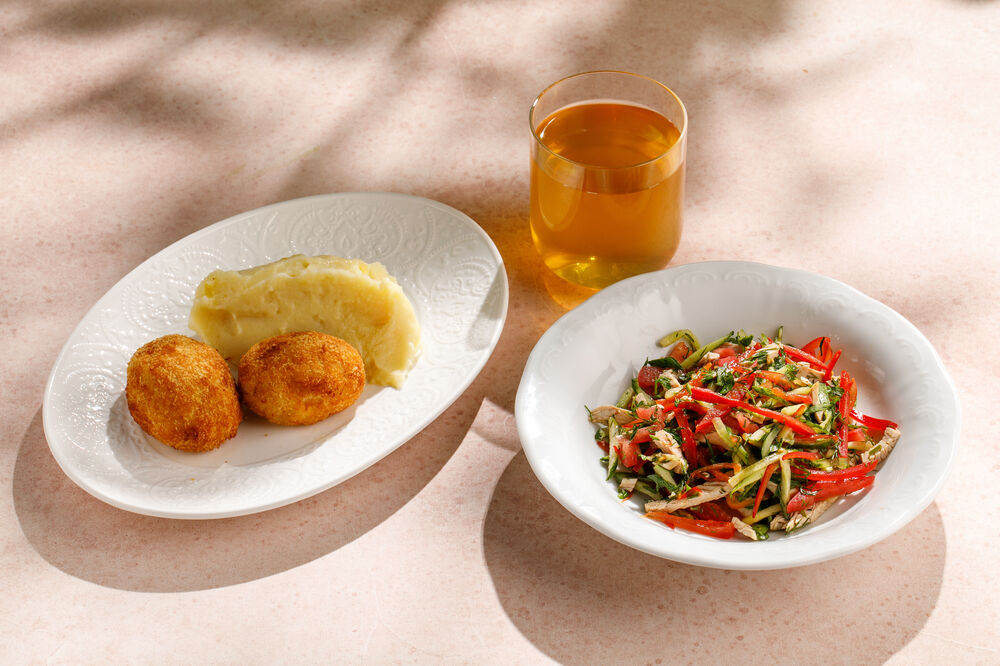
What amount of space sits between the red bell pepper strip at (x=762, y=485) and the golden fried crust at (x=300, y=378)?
1.89 ft

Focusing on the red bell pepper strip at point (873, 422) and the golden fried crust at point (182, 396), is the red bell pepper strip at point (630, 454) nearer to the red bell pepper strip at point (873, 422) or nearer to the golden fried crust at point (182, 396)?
the red bell pepper strip at point (873, 422)

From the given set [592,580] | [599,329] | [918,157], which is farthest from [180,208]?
[918,157]

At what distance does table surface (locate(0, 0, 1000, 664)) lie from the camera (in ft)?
3.77

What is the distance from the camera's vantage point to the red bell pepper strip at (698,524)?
1132mm

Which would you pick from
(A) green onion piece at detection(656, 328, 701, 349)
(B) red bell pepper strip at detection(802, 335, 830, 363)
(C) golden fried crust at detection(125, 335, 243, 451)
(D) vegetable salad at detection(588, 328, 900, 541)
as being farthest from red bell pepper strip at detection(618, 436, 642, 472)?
(C) golden fried crust at detection(125, 335, 243, 451)

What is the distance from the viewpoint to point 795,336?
137cm

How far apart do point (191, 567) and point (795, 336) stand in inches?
36.4

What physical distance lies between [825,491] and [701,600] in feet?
0.68

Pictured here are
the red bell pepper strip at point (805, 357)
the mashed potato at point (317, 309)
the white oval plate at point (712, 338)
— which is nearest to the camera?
the white oval plate at point (712, 338)

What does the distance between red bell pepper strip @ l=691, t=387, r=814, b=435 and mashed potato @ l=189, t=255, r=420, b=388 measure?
45 cm

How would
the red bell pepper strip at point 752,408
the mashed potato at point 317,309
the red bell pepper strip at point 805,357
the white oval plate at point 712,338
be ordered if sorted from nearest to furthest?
1. the white oval plate at point 712,338
2. the red bell pepper strip at point 752,408
3. the red bell pepper strip at point 805,357
4. the mashed potato at point 317,309

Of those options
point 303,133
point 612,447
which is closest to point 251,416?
point 612,447

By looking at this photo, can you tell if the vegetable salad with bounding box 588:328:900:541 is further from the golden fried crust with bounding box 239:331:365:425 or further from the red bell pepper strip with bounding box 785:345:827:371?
the golden fried crust with bounding box 239:331:365:425

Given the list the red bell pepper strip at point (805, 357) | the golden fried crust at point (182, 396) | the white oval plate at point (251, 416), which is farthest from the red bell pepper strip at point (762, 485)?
the golden fried crust at point (182, 396)
